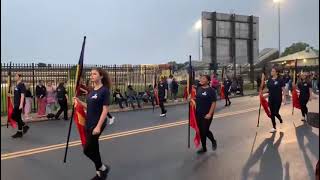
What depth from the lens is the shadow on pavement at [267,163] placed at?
26.7 ft

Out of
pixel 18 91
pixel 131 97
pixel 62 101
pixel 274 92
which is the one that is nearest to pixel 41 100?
pixel 62 101

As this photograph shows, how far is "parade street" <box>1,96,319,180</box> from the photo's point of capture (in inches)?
331

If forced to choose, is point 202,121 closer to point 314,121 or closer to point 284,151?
point 284,151

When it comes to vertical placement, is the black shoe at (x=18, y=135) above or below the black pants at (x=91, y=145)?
below

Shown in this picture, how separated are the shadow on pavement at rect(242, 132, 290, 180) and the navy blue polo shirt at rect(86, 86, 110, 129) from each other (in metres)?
2.38

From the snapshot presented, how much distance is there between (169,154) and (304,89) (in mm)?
7262

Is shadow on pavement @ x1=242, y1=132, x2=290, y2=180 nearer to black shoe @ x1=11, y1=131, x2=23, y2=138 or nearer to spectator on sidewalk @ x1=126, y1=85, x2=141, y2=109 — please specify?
black shoe @ x1=11, y1=131, x2=23, y2=138

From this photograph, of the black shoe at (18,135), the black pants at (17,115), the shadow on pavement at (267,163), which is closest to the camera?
the shadow on pavement at (267,163)

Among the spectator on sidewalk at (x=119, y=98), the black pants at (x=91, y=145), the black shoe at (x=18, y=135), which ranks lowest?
the black shoe at (x=18, y=135)

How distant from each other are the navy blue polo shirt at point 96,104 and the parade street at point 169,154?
1.03m

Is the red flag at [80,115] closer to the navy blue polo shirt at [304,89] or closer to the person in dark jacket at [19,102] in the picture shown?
the person in dark jacket at [19,102]

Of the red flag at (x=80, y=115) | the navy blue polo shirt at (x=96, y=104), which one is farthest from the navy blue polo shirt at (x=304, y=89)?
the navy blue polo shirt at (x=96, y=104)

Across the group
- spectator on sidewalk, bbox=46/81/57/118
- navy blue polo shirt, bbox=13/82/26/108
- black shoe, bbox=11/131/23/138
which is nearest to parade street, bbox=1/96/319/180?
black shoe, bbox=11/131/23/138

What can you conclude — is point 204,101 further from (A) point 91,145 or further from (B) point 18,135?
(B) point 18,135
